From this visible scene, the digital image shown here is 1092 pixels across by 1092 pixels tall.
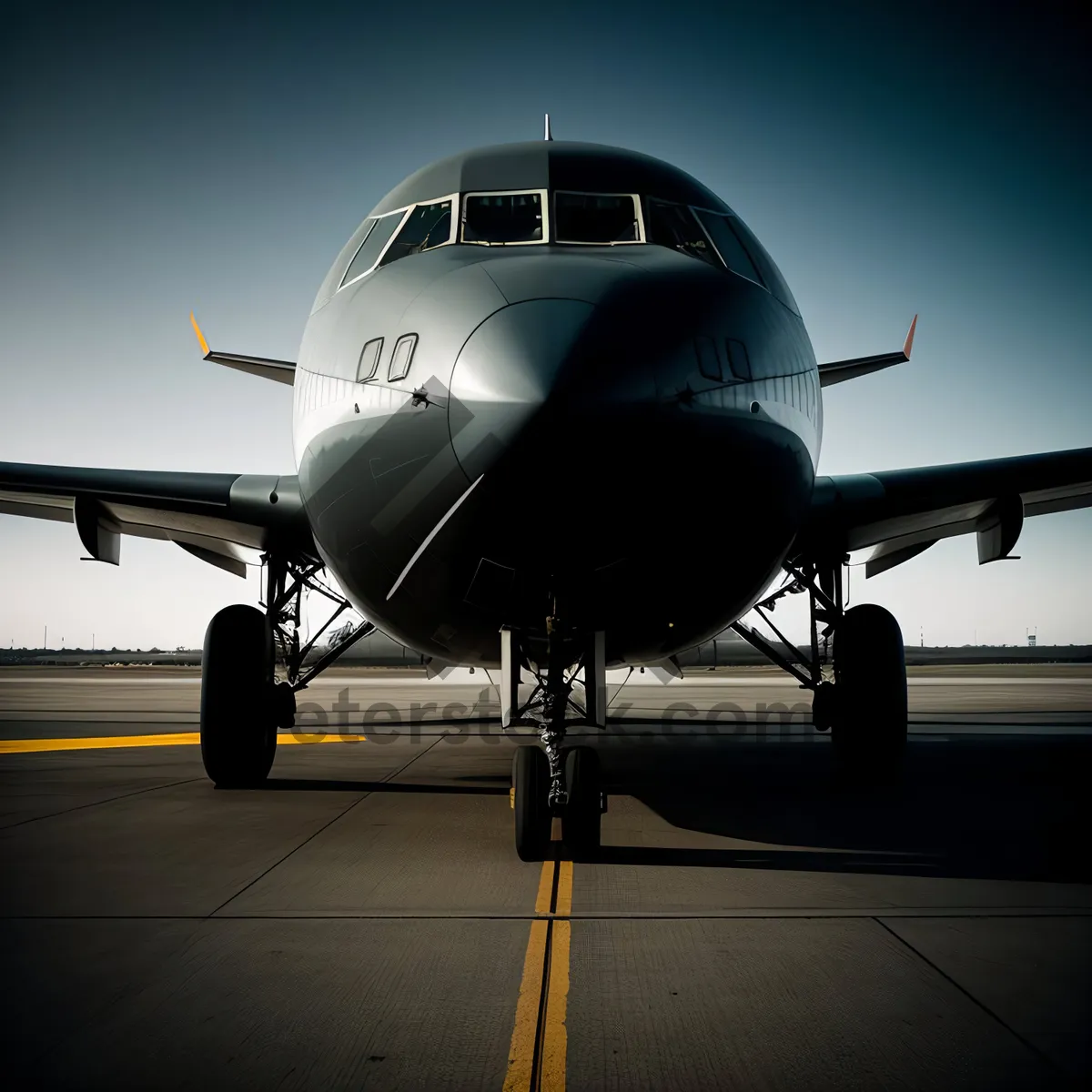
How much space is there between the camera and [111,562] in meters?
9.04

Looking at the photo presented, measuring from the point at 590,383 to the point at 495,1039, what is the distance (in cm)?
257

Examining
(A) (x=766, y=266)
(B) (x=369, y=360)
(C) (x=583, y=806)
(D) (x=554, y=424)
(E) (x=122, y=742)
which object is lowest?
(E) (x=122, y=742)

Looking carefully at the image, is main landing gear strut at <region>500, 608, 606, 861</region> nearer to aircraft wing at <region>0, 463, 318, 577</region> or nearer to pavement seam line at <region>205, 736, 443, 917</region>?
pavement seam line at <region>205, 736, 443, 917</region>

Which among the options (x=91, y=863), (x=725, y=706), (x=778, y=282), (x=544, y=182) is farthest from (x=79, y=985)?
(x=725, y=706)

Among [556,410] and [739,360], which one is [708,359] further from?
[556,410]

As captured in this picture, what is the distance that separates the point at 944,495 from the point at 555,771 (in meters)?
4.97

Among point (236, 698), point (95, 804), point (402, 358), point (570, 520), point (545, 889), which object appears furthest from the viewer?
point (236, 698)

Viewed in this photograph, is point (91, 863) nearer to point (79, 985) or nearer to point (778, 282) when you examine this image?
point (79, 985)

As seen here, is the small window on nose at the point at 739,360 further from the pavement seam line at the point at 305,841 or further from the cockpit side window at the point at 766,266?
the pavement seam line at the point at 305,841

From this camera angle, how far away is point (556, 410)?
404 cm

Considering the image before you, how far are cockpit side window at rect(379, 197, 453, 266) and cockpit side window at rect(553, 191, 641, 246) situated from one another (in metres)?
0.71

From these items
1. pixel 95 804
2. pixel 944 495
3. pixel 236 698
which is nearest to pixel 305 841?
pixel 236 698

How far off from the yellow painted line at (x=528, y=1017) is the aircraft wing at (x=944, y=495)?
4.82 metres

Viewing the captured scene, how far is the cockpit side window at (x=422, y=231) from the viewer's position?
5.70 m
